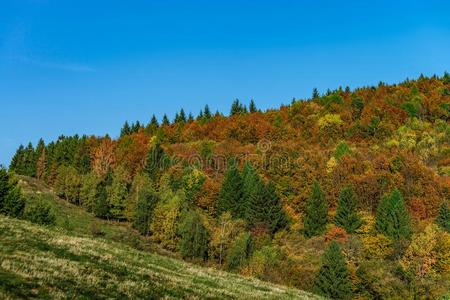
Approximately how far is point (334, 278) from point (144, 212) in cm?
6994

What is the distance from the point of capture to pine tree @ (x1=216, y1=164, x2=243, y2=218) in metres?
147

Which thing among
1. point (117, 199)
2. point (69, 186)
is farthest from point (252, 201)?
point (69, 186)

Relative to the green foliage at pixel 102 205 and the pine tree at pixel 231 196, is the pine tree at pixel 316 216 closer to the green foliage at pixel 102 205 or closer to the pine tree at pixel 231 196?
the pine tree at pixel 231 196

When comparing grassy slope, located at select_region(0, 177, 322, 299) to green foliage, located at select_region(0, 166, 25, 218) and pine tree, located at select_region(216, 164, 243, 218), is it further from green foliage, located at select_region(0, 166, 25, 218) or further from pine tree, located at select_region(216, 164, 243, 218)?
pine tree, located at select_region(216, 164, 243, 218)

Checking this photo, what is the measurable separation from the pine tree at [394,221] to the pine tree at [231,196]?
134 feet

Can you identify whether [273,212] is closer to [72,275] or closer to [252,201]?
[252,201]

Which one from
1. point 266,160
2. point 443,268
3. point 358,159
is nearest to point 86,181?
point 266,160

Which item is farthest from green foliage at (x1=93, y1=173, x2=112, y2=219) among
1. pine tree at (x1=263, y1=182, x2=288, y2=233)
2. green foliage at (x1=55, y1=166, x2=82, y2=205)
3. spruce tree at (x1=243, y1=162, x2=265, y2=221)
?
pine tree at (x1=263, y1=182, x2=288, y2=233)

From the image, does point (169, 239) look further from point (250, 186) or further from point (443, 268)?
point (443, 268)

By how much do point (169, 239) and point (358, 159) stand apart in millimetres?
77386

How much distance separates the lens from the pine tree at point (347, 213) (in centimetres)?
12988

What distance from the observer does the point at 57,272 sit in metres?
16.8

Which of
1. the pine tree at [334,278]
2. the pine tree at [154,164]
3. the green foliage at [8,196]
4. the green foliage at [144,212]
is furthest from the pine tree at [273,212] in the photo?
the green foliage at [8,196]

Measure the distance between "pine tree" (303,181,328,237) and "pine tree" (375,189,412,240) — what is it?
14.6 metres
